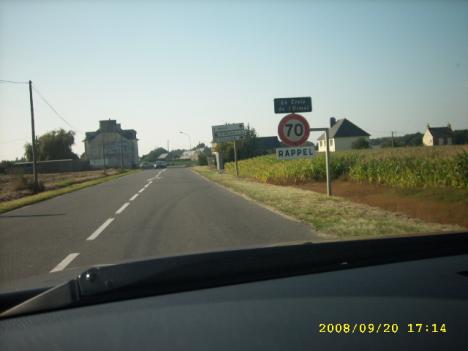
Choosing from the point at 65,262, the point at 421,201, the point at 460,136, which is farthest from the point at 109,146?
the point at 65,262

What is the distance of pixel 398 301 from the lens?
240 cm

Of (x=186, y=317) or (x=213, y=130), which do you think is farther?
(x=213, y=130)

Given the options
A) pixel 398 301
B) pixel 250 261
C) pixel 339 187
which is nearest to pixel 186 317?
pixel 250 261

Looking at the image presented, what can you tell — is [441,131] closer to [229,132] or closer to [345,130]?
[345,130]

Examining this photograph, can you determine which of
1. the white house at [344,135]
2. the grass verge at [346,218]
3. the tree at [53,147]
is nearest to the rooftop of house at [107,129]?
the tree at [53,147]

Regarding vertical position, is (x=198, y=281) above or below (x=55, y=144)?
below

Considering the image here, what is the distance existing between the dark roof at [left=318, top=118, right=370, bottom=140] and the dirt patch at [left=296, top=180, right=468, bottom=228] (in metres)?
59.9

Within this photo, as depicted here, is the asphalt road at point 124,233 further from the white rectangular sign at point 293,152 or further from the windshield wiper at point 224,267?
the white rectangular sign at point 293,152

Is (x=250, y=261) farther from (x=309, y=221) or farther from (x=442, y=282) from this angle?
(x=309, y=221)

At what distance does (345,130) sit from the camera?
3014 inches

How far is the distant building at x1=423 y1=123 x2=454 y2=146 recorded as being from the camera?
61594 millimetres

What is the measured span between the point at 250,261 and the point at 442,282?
1.19m

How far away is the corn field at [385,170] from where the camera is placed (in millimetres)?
14281
